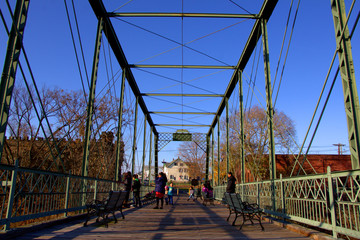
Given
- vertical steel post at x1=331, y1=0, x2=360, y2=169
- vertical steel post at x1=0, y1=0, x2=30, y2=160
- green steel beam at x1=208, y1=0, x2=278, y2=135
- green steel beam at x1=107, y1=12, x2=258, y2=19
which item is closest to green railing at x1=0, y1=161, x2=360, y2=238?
vertical steel post at x1=331, y1=0, x2=360, y2=169

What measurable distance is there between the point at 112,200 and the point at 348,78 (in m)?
5.09

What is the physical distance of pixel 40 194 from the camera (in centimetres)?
533

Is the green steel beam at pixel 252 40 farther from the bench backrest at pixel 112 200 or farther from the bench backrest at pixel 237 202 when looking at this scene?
the bench backrest at pixel 112 200

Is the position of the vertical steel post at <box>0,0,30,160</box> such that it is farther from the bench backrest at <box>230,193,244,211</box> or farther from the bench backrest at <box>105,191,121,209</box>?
the bench backrest at <box>230,193,244,211</box>

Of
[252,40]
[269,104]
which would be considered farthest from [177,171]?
[269,104]

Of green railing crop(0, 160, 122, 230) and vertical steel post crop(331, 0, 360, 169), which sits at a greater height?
vertical steel post crop(331, 0, 360, 169)

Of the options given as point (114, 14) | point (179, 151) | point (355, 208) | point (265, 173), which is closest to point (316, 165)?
point (265, 173)

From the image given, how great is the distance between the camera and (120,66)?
47.6 ft

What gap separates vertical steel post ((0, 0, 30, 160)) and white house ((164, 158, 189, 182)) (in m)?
86.3

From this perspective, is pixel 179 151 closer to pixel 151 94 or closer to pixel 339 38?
pixel 151 94

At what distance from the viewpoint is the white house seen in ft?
299

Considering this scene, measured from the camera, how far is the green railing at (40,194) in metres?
4.28

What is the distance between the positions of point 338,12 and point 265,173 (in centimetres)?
2713

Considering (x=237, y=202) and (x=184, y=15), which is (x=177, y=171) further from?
(x=237, y=202)
